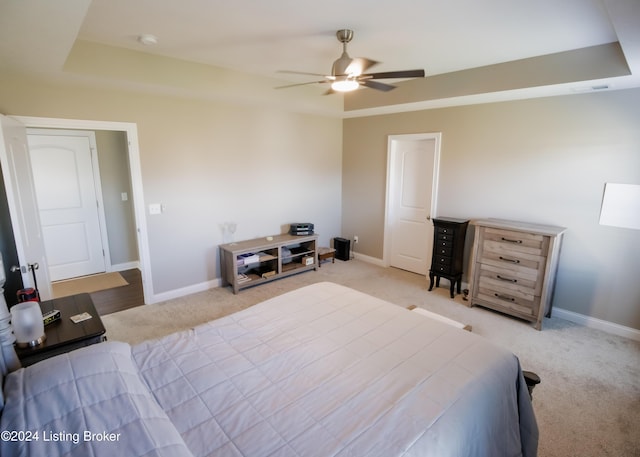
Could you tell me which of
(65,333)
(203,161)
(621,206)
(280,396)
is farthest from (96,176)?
(621,206)

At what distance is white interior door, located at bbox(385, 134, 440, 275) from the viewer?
15.4 ft

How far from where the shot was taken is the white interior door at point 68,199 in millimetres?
4445

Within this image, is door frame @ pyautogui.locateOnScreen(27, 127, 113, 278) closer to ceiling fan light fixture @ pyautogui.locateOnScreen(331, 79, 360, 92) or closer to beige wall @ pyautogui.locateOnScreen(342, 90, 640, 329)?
ceiling fan light fixture @ pyautogui.locateOnScreen(331, 79, 360, 92)

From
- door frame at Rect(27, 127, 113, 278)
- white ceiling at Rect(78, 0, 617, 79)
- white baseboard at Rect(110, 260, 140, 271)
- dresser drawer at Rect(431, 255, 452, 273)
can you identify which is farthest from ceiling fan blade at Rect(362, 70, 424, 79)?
white baseboard at Rect(110, 260, 140, 271)

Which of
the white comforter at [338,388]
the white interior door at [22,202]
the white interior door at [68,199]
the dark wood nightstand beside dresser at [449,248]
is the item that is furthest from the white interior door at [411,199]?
the white interior door at [68,199]

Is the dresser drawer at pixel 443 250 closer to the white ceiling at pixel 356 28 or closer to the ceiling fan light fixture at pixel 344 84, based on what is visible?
the white ceiling at pixel 356 28

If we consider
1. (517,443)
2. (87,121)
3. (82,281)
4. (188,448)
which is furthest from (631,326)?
(82,281)

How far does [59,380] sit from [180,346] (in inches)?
23.8

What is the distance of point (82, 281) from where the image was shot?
4.73 meters

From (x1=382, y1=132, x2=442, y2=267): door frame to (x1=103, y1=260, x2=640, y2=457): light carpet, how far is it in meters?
0.52

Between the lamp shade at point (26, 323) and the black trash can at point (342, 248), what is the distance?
14.3 feet

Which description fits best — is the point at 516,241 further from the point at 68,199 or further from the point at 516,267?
the point at 68,199

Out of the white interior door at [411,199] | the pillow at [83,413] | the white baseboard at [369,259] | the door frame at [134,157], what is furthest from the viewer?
the white baseboard at [369,259]

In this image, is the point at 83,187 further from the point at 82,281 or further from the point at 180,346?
the point at 180,346
